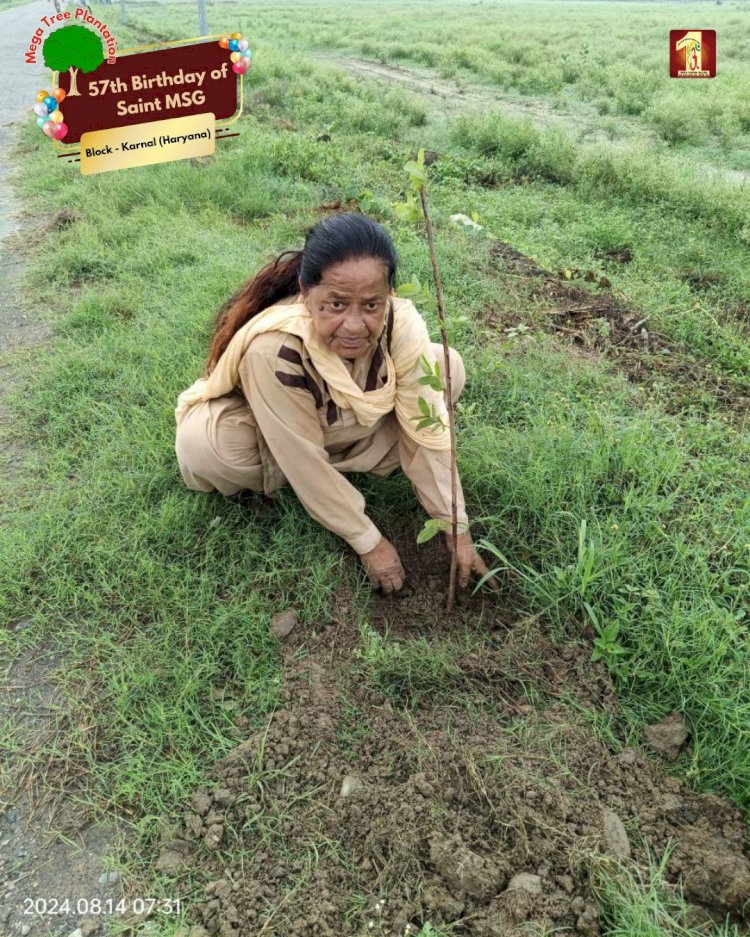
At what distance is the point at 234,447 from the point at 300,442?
1.19 feet

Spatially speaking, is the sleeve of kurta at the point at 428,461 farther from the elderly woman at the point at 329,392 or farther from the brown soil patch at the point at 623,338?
the brown soil patch at the point at 623,338

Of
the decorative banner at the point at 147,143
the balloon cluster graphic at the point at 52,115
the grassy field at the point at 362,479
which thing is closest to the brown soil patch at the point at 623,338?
the grassy field at the point at 362,479

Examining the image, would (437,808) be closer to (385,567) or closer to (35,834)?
(385,567)

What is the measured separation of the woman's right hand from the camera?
7.54ft

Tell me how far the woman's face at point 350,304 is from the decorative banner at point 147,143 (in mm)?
3907

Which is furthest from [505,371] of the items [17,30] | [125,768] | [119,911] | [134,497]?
[17,30]

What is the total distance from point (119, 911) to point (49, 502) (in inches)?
64.1

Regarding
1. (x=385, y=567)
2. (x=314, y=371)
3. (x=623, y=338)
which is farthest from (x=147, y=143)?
(x=385, y=567)

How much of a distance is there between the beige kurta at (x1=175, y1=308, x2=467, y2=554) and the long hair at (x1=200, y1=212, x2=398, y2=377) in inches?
9.1

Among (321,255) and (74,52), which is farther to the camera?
(74,52)

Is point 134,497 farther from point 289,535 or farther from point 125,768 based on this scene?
point 125,768

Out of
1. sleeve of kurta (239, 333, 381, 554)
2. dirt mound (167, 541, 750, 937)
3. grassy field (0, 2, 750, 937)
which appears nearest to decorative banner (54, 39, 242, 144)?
grassy field (0, 2, 750, 937)

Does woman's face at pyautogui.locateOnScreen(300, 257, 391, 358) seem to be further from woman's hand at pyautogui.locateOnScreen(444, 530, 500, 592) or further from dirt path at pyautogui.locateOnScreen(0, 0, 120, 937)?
dirt path at pyautogui.locateOnScreen(0, 0, 120, 937)

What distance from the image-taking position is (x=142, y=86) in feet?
15.7
